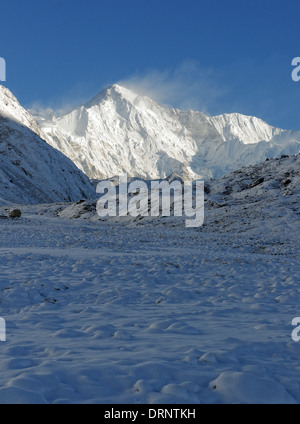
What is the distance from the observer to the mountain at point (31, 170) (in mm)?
97062

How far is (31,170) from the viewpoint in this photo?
108m

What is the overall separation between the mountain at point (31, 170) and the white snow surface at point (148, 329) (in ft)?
272

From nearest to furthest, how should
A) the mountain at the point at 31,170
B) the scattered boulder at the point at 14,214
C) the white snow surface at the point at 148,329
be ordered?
the white snow surface at the point at 148,329 → the scattered boulder at the point at 14,214 → the mountain at the point at 31,170

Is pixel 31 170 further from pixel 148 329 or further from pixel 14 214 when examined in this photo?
pixel 148 329

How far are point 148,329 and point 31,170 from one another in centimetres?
10840

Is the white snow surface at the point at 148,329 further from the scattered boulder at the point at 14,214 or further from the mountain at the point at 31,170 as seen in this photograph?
the mountain at the point at 31,170

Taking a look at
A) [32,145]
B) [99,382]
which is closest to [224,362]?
[99,382]

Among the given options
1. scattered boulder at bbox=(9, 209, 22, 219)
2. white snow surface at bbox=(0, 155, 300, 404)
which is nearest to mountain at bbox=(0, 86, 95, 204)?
scattered boulder at bbox=(9, 209, 22, 219)

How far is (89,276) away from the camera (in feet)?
38.6

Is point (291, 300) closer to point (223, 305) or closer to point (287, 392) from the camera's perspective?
point (223, 305)

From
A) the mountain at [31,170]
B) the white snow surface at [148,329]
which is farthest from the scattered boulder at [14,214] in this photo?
the mountain at [31,170]

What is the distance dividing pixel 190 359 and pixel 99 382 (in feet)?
4.83

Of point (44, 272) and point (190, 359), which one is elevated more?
point (44, 272)
